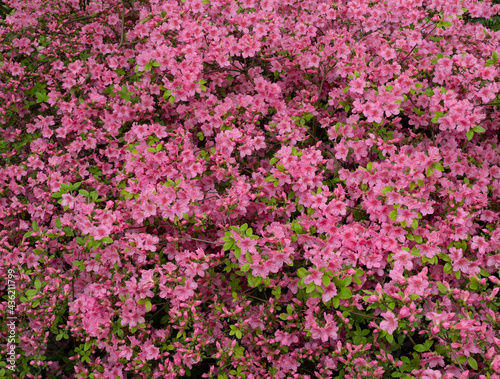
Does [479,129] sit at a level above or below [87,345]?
above

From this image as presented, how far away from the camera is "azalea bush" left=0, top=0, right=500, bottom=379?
2.67 meters

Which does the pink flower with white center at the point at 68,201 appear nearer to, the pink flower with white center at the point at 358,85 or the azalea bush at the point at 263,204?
the azalea bush at the point at 263,204

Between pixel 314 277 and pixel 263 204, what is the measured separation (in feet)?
2.62

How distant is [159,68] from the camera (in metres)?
3.76

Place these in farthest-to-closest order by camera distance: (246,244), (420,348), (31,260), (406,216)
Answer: (31,260) → (406,216) → (246,244) → (420,348)

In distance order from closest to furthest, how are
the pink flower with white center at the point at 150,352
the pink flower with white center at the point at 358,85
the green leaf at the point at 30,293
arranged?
the pink flower with white center at the point at 150,352 < the green leaf at the point at 30,293 < the pink flower with white center at the point at 358,85

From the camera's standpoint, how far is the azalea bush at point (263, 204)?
8.75ft

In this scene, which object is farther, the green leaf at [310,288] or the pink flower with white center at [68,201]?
the pink flower with white center at [68,201]

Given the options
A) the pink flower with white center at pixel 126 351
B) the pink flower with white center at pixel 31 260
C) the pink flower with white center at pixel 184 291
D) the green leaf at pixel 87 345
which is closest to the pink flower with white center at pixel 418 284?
the pink flower with white center at pixel 184 291

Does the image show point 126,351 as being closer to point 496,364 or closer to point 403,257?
point 403,257

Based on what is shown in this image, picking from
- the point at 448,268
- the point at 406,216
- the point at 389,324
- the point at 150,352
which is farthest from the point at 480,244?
the point at 150,352

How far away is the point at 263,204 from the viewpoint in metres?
3.13

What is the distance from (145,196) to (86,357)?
128 cm

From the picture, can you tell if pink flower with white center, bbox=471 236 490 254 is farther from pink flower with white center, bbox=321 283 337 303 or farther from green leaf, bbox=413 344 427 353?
pink flower with white center, bbox=321 283 337 303
